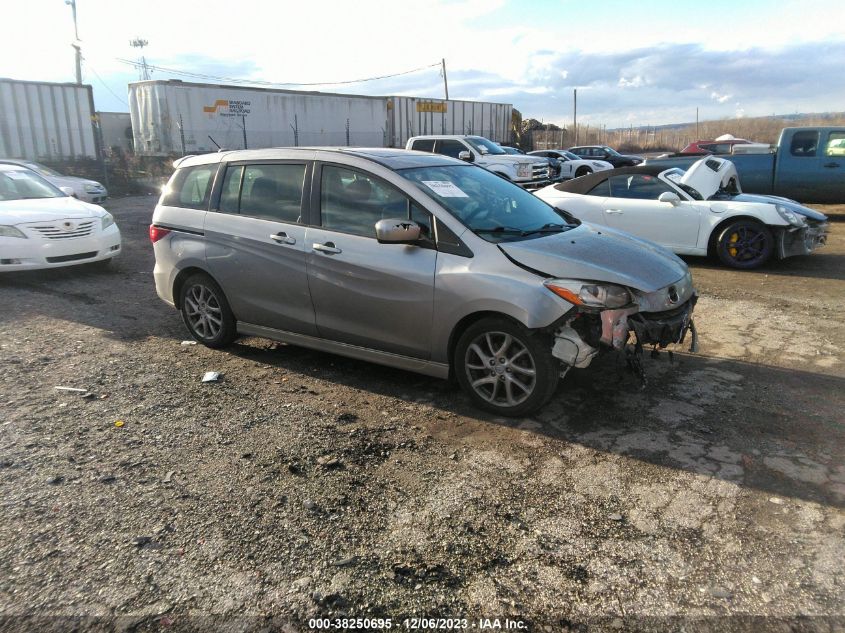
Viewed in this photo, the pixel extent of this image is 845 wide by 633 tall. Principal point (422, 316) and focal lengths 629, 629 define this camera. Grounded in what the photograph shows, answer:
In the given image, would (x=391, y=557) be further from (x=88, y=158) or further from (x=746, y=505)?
(x=88, y=158)

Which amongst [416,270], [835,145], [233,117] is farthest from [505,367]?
[233,117]

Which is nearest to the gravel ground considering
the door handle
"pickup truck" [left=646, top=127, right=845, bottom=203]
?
the door handle

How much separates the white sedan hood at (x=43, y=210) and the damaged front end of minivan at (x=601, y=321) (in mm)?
7438

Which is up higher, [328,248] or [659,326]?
[328,248]

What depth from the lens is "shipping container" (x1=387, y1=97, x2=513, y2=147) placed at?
3309 cm

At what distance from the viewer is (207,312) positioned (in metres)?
5.75

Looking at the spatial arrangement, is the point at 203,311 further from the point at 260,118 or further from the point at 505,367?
the point at 260,118

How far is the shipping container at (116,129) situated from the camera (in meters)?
31.7

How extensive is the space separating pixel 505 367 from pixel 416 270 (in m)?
0.91

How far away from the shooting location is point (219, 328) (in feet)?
18.6

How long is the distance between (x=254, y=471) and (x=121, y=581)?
1003 millimetres

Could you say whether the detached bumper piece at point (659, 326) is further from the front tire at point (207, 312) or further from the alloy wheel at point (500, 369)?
the front tire at point (207, 312)

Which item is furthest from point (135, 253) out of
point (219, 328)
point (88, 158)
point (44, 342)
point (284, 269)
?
point (88, 158)

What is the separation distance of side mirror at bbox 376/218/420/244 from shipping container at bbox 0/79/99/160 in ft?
70.4
